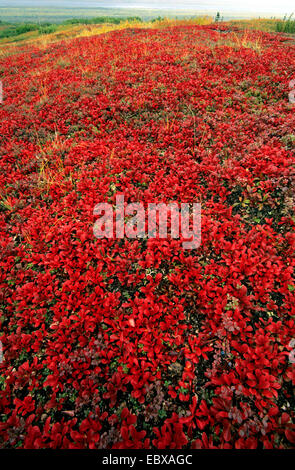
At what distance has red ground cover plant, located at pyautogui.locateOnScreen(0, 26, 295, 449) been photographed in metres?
2.93

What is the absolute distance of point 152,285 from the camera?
4.12 metres

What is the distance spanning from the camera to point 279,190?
5.20 meters

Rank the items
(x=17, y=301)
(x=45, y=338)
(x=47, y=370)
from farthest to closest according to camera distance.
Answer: (x=17, y=301), (x=45, y=338), (x=47, y=370)

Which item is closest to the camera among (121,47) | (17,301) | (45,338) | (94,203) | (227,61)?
(45,338)

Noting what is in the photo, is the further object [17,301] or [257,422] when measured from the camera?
[17,301]

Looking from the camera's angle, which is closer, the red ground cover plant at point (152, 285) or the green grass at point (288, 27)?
the red ground cover plant at point (152, 285)

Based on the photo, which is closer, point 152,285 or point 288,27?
point 152,285

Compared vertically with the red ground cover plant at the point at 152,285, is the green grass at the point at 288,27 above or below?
above

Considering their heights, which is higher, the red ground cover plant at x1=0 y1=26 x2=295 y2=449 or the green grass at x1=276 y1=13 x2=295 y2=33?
the green grass at x1=276 y1=13 x2=295 y2=33

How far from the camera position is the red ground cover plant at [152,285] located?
2.93m

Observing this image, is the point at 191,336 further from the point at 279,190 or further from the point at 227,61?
the point at 227,61

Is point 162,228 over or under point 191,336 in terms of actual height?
over
